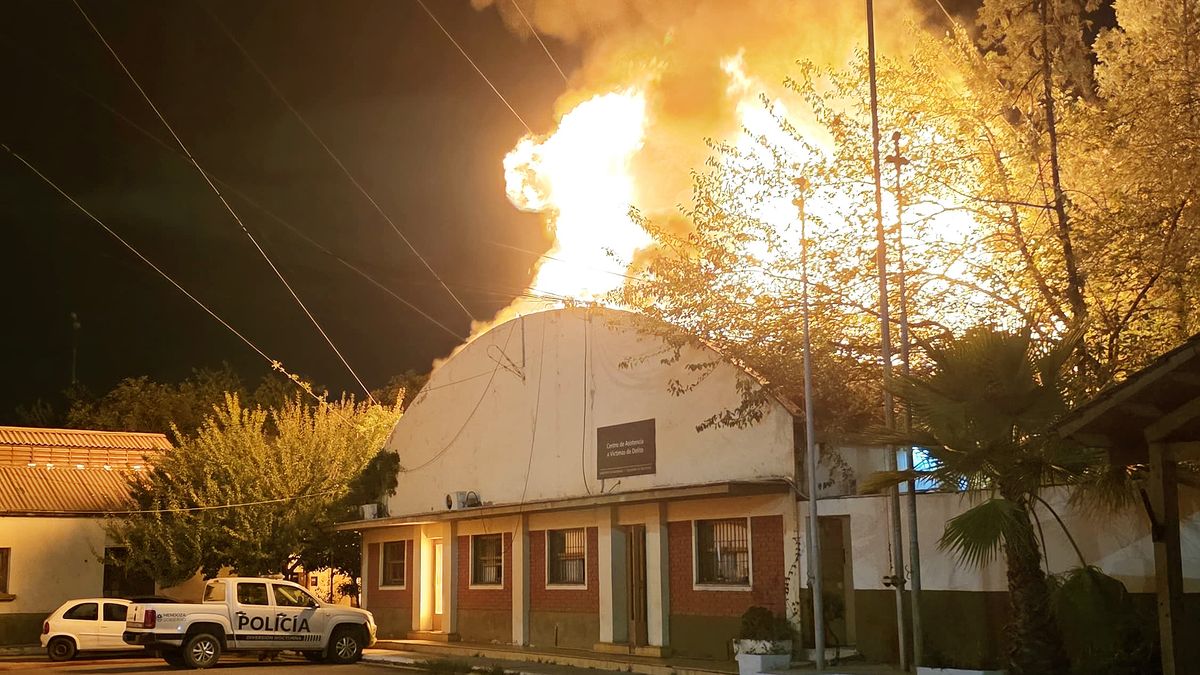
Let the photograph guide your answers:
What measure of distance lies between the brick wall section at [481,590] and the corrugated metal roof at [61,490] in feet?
42.4

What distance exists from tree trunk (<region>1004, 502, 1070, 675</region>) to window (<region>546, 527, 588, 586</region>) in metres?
11.3

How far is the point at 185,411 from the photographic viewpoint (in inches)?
2420

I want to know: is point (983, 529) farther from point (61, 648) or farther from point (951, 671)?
point (61, 648)

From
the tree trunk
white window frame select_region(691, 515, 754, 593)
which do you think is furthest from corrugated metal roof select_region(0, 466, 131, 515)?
the tree trunk

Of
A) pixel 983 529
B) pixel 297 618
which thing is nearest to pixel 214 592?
pixel 297 618

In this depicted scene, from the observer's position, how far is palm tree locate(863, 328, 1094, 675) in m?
13.0

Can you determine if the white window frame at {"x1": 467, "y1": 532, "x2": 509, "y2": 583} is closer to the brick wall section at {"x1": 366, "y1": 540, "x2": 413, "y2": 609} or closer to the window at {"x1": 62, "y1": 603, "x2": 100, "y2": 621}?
the brick wall section at {"x1": 366, "y1": 540, "x2": 413, "y2": 609}

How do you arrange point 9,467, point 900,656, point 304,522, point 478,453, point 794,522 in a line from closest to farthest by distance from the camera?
point 900,656 < point 794,522 < point 478,453 < point 304,522 < point 9,467

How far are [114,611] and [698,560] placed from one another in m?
13.5

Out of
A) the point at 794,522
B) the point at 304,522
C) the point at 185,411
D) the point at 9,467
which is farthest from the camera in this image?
the point at 185,411

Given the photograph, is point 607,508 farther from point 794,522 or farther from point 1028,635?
point 1028,635

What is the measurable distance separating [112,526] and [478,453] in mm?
12162

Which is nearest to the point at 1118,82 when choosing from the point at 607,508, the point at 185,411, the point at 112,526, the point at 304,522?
the point at 607,508

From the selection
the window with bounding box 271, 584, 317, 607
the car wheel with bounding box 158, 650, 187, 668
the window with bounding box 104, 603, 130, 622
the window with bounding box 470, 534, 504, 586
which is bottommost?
the car wheel with bounding box 158, 650, 187, 668
